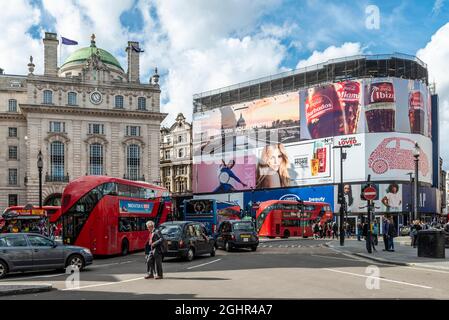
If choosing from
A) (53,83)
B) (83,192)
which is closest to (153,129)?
(53,83)

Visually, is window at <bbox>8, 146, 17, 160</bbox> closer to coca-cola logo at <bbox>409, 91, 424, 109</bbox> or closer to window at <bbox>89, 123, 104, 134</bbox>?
window at <bbox>89, 123, 104, 134</bbox>

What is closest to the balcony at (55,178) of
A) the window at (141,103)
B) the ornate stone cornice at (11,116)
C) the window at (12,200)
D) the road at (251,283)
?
the window at (12,200)

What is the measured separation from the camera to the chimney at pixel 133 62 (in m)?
81.3

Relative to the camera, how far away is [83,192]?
25.3 m

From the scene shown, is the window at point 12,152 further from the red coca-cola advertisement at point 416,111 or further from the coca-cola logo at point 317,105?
the red coca-cola advertisement at point 416,111

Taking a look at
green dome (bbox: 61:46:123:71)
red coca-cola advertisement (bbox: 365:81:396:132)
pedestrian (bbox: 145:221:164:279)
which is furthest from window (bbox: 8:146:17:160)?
pedestrian (bbox: 145:221:164:279)

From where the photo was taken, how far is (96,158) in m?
77.9

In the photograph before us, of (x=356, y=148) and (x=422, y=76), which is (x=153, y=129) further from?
(x=422, y=76)

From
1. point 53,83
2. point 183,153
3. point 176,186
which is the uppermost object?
point 53,83

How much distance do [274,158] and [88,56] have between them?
32.6 metres

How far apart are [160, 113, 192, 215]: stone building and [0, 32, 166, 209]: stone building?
928 inches
